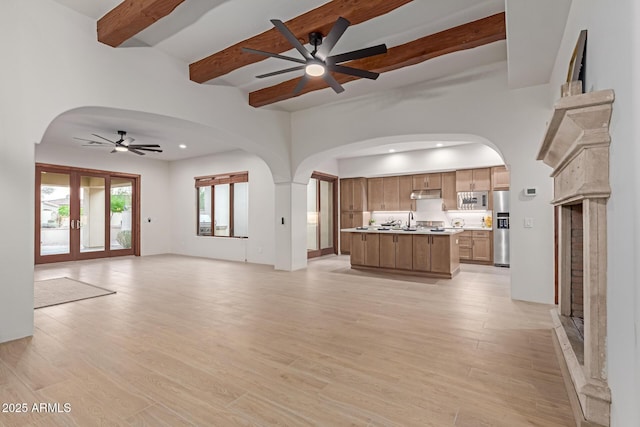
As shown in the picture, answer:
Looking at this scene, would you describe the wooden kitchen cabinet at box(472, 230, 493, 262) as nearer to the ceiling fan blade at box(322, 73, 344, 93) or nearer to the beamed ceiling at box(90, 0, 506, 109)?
the beamed ceiling at box(90, 0, 506, 109)

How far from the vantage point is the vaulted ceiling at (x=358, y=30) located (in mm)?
3025

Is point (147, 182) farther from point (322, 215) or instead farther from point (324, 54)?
point (324, 54)

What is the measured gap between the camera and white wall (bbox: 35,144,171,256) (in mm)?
8250

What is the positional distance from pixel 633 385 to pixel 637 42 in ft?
4.71

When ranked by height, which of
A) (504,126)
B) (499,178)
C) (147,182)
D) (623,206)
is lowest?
(623,206)

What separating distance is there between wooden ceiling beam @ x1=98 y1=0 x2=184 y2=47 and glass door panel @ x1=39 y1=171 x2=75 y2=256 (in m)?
6.16

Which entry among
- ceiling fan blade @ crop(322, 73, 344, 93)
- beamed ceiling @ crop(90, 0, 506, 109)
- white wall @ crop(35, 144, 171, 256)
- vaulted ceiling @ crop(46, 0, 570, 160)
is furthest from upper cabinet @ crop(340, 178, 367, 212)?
white wall @ crop(35, 144, 171, 256)

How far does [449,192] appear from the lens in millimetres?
8312

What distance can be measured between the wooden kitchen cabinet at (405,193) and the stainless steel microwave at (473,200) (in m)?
1.33

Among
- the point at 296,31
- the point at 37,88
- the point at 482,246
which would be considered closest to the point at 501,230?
the point at 482,246

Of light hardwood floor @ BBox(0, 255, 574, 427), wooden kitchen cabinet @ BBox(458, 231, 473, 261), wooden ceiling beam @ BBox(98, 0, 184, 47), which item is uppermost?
wooden ceiling beam @ BBox(98, 0, 184, 47)

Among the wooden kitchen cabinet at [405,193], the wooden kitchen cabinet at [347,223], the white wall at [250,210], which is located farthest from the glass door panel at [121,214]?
the wooden kitchen cabinet at [405,193]

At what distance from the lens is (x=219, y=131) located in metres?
5.17

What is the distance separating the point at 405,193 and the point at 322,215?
2573 mm
